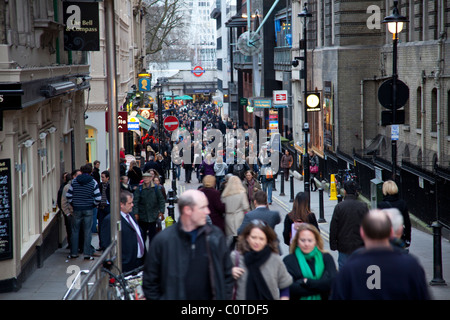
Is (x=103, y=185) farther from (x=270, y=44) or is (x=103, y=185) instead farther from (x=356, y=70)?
(x=270, y=44)

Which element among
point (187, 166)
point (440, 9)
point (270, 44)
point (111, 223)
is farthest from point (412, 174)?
point (270, 44)

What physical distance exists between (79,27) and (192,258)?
43.5 ft

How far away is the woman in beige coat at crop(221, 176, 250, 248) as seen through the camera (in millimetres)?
→ 11352

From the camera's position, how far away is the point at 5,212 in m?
12.5

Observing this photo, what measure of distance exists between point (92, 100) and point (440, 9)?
12439 mm

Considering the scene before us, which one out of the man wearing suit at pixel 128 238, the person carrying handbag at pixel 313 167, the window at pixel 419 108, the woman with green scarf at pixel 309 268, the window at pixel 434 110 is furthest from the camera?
the person carrying handbag at pixel 313 167

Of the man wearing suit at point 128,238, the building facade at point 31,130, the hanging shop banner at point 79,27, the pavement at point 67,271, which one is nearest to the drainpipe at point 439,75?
the pavement at point 67,271

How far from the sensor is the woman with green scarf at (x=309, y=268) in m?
7.19

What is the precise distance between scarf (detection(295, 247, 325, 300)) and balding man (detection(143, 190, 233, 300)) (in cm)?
139

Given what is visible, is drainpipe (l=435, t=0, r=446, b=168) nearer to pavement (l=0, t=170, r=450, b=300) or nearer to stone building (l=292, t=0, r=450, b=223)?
stone building (l=292, t=0, r=450, b=223)

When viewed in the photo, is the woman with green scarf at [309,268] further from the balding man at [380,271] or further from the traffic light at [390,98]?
the traffic light at [390,98]

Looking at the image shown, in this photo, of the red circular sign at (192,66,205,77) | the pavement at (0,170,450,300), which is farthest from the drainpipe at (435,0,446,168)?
the red circular sign at (192,66,205,77)

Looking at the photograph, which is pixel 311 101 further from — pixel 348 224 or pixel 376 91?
pixel 348 224

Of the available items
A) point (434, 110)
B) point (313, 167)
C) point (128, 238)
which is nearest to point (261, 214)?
point (128, 238)
